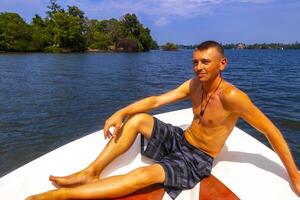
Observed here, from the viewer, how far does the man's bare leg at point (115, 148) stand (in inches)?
116

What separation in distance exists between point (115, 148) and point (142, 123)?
1.09ft

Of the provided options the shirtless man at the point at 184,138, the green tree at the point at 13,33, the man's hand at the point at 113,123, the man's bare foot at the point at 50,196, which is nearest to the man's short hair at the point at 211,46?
the shirtless man at the point at 184,138

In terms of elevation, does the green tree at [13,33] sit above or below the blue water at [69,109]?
above

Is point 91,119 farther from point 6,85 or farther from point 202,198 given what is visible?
point 6,85

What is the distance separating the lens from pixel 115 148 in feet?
10.4

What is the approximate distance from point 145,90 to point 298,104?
6.44 metres

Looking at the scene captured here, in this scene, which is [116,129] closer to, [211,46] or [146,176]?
[146,176]

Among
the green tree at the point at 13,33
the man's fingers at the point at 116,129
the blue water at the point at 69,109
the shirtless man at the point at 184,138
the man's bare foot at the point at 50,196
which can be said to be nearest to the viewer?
the man's bare foot at the point at 50,196

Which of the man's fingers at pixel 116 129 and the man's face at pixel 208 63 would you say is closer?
the man's face at pixel 208 63

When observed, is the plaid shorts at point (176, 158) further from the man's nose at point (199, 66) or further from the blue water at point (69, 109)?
the blue water at point (69, 109)

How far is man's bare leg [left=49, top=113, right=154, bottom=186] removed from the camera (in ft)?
9.66

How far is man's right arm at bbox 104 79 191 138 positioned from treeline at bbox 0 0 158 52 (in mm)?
55714

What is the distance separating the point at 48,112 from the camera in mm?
9812

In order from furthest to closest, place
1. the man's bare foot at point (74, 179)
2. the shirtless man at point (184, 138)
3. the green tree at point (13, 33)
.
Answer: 1. the green tree at point (13, 33)
2. the man's bare foot at point (74, 179)
3. the shirtless man at point (184, 138)
